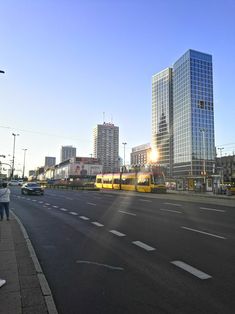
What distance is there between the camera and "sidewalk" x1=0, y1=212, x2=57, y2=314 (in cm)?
482

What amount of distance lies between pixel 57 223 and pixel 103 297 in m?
9.31

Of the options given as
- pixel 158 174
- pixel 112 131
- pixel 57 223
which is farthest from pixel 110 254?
pixel 112 131

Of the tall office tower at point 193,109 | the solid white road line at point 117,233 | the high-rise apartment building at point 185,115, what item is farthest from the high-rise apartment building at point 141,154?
the solid white road line at point 117,233

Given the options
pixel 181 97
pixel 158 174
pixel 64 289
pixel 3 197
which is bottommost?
pixel 64 289

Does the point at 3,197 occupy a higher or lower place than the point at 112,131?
lower

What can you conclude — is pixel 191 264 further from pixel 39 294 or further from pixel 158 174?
pixel 158 174

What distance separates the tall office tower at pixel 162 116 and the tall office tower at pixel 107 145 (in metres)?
14.0

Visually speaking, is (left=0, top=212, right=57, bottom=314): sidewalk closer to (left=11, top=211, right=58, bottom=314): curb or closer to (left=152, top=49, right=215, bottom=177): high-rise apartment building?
(left=11, top=211, right=58, bottom=314): curb

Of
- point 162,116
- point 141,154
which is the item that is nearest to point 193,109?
point 162,116

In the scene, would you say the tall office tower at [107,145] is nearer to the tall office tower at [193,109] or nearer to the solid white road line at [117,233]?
the tall office tower at [193,109]

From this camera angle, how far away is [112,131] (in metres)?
121

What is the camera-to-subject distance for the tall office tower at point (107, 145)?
396 feet

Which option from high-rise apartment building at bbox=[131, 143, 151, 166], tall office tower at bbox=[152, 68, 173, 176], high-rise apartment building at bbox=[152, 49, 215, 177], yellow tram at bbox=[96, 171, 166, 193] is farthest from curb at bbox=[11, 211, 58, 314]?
high-rise apartment building at bbox=[131, 143, 151, 166]

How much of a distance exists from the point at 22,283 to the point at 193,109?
93800mm
